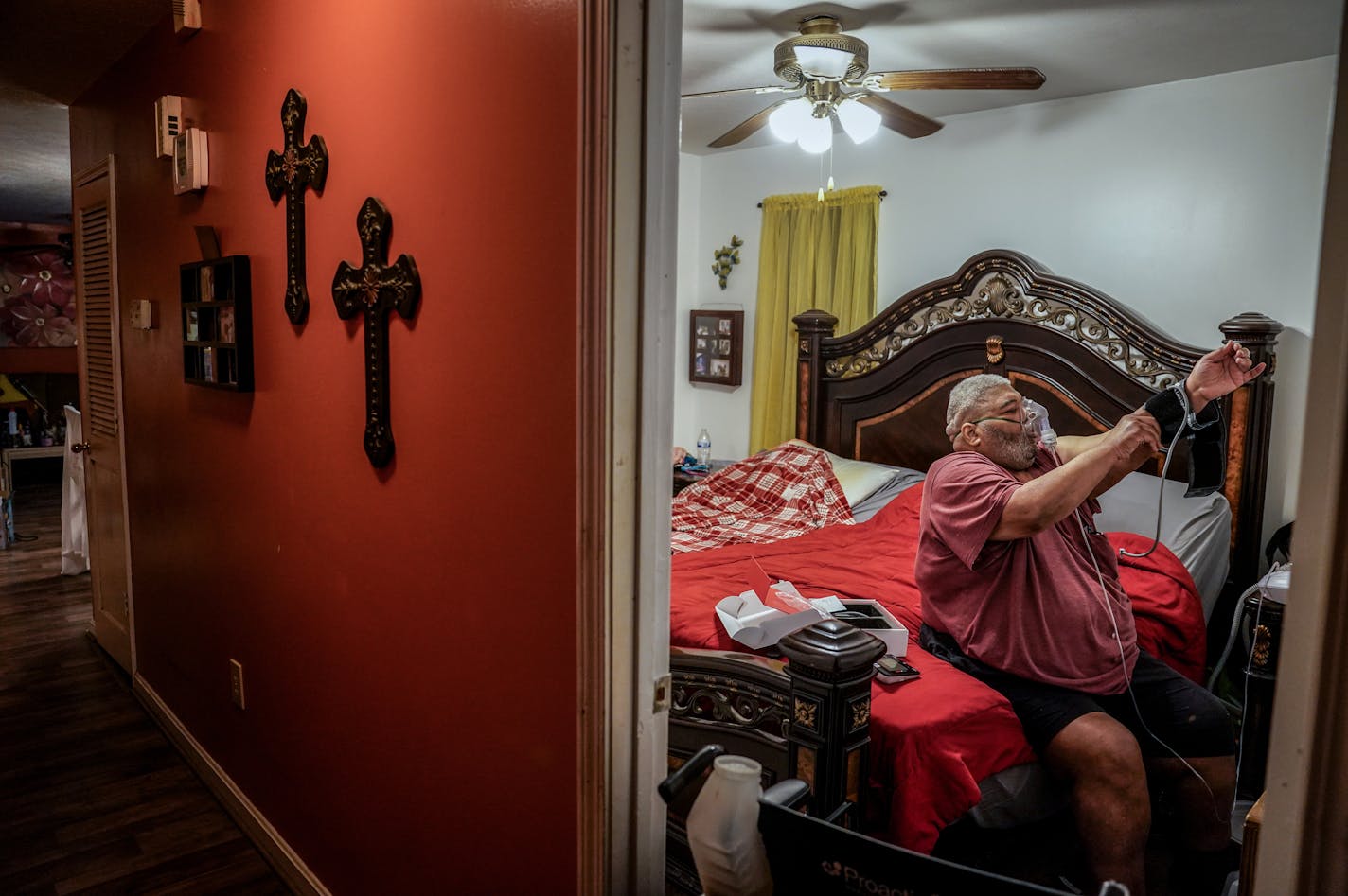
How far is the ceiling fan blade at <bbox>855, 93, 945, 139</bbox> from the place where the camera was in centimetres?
292

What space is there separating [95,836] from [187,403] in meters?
1.29

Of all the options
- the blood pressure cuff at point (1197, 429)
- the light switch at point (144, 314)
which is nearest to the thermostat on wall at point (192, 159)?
the light switch at point (144, 314)

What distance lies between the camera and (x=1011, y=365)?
370 centimetres

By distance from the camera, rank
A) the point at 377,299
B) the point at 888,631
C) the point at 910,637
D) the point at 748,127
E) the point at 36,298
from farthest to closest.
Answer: the point at 36,298 → the point at 748,127 → the point at 910,637 → the point at 888,631 → the point at 377,299

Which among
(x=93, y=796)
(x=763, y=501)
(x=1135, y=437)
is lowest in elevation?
(x=93, y=796)

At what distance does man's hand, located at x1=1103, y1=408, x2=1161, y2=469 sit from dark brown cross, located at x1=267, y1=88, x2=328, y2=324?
1841mm

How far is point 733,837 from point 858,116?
2.46 metres

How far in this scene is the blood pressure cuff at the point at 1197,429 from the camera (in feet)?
6.26

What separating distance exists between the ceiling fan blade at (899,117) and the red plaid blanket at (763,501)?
153cm

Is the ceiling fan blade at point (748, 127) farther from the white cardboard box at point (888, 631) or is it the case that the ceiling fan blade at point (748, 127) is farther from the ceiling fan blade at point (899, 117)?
the white cardboard box at point (888, 631)

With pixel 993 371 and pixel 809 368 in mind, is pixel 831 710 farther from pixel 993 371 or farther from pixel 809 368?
pixel 809 368

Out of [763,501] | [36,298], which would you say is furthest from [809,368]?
[36,298]

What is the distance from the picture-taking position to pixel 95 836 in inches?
99.2

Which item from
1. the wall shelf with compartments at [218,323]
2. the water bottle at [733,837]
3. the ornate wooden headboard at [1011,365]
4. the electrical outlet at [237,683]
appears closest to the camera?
the water bottle at [733,837]
